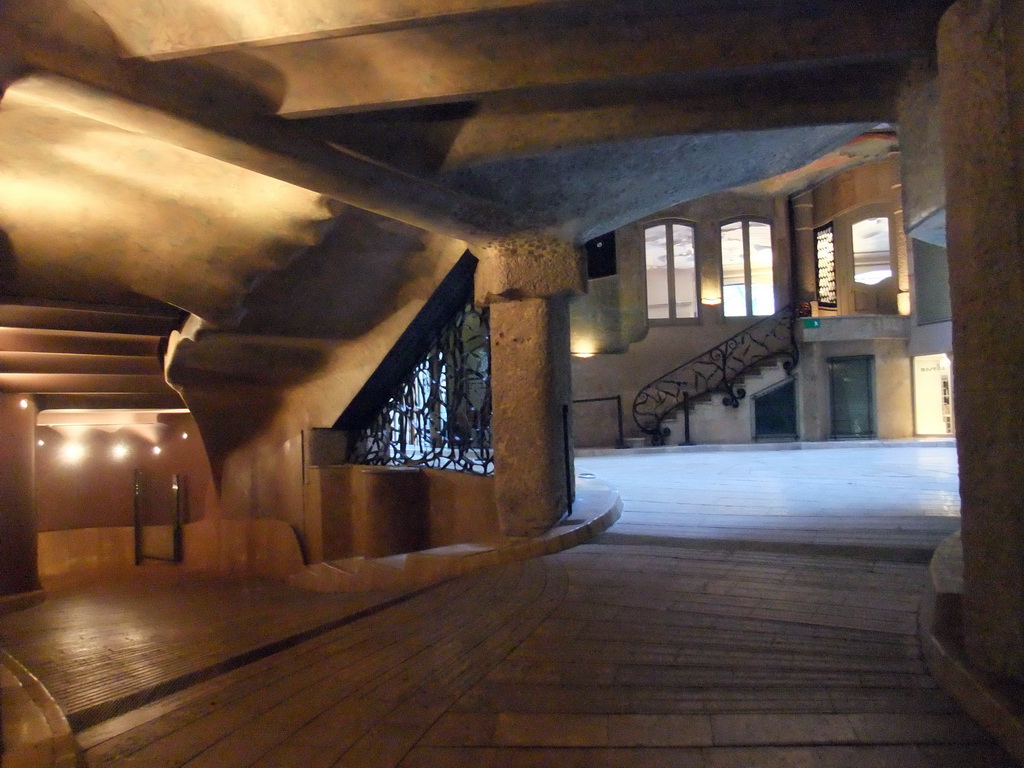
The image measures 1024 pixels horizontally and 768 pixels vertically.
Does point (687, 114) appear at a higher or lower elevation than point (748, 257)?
lower

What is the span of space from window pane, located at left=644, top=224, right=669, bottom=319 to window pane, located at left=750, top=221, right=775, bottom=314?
1.71 meters

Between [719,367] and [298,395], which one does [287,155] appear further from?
[719,367]

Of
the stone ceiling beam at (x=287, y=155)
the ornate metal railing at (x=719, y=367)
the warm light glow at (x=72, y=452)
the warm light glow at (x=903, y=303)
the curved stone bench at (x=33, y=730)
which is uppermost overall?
the warm light glow at (x=903, y=303)

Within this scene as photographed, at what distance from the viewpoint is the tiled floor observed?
194 cm

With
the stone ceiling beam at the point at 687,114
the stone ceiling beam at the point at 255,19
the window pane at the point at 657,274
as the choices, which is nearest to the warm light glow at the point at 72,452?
the stone ceiling beam at the point at 687,114

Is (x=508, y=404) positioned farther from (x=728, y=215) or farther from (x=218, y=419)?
(x=728, y=215)

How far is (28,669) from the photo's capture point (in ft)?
10.1

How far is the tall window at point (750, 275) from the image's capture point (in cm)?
1435

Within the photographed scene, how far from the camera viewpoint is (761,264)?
1451 cm

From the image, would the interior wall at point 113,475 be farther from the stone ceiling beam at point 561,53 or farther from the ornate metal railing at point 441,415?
the stone ceiling beam at point 561,53

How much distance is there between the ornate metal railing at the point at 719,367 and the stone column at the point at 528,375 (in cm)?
874

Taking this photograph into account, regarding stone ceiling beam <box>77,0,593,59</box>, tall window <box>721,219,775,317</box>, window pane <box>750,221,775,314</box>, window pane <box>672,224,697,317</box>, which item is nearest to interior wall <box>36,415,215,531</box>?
stone ceiling beam <box>77,0,593,59</box>

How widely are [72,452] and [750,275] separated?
11.8 m

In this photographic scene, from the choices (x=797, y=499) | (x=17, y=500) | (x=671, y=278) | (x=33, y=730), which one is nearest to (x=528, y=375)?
(x=797, y=499)
